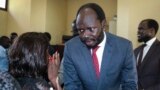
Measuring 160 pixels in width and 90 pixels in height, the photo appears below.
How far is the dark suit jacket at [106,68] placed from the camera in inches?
81.3

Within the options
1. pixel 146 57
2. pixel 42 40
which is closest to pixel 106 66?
pixel 42 40

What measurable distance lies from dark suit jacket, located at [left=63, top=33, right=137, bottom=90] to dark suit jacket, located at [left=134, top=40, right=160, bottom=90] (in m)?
1.53

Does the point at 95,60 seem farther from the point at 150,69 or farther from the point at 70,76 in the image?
the point at 150,69

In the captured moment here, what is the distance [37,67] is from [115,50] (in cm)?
58

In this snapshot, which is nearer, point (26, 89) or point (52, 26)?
point (26, 89)

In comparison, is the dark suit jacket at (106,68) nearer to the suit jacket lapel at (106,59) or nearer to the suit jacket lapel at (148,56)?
the suit jacket lapel at (106,59)

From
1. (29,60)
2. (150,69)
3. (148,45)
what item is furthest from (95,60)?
(148,45)

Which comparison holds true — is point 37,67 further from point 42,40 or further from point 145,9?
point 145,9

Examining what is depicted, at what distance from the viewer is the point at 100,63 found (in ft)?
6.87

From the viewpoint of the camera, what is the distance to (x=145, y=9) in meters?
5.68

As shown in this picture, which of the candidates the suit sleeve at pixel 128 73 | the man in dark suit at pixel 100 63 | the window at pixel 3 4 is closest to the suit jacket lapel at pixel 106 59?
the man in dark suit at pixel 100 63

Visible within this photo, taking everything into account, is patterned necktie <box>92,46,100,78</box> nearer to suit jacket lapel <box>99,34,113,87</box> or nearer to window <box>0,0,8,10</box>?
suit jacket lapel <box>99,34,113,87</box>

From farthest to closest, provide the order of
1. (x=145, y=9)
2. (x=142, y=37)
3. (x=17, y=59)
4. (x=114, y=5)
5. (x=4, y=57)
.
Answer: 1. (x=114, y=5)
2. (x=145, y=9)
3. (x=142, y=37)
4. (x=4, y=57)
5. (x=17, y=59)

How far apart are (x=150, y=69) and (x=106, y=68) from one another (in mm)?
1687
